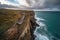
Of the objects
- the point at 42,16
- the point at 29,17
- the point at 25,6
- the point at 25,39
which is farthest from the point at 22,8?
the point at 25,39

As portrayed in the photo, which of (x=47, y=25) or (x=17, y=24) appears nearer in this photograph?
(x=17, y=24)

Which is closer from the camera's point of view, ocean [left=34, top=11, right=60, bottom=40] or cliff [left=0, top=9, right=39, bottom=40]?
cliff [left=0, top=9, right=39, bottom=40]

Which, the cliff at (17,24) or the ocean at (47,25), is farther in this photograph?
the ocean at (47,25)

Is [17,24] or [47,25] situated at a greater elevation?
[17,24]

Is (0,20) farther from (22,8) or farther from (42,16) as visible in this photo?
(42,16)
